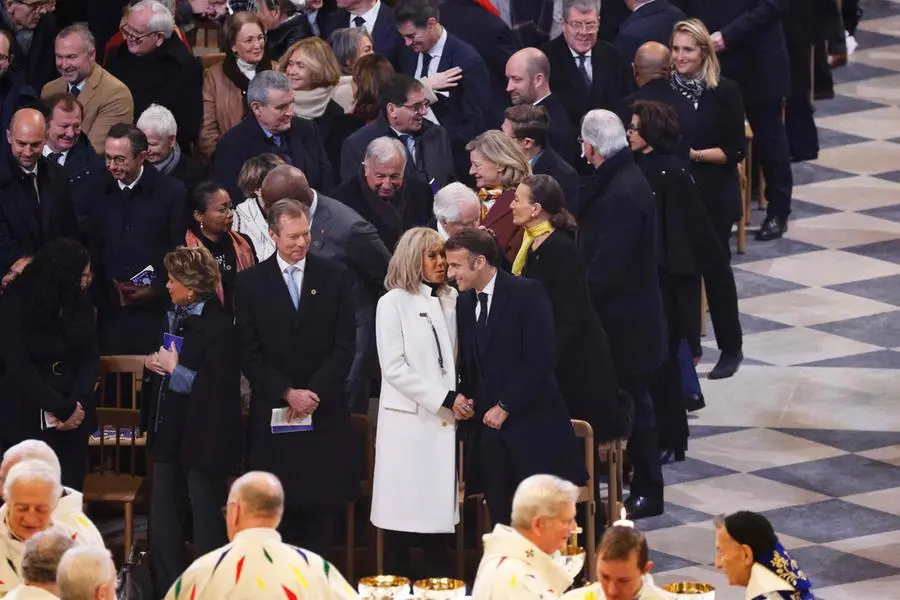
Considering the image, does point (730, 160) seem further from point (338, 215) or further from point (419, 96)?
point (338, 215)

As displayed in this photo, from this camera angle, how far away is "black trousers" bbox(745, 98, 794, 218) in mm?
14422

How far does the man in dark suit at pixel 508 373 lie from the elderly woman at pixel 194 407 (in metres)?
0.99

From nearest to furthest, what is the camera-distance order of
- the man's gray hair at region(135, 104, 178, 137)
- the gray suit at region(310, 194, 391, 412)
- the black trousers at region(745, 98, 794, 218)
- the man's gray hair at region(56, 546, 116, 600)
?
1. the man's gray hair at region(56, 546, 116, 600)
2. the gray suit at region(310, 194, 391, 412)
3. the man's gray hair at region(135, 104, 178, 137)
4. the black trousers at region(745, 98, 794, 218)

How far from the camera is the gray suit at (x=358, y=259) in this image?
34.4ft

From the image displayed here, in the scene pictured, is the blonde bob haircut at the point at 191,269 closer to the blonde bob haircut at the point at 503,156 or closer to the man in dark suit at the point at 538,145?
the blonde bob haircut at the point at 503,156

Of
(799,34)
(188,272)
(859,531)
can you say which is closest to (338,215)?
(188,272)

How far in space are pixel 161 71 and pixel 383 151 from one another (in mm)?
1967

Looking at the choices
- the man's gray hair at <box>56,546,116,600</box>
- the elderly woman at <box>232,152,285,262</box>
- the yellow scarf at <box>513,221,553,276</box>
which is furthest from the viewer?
the elderly woman at <box>232,152,285,262</box>

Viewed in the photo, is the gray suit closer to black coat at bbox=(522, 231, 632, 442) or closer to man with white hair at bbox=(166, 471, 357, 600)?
black coat at bbox=(522, 231, 632, 442)

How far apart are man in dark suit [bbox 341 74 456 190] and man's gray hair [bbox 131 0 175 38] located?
1.35 metres

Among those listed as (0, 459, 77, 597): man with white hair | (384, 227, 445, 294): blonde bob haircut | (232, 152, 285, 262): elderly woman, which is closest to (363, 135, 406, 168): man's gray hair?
(232, 152, 285, 262): elderly woman

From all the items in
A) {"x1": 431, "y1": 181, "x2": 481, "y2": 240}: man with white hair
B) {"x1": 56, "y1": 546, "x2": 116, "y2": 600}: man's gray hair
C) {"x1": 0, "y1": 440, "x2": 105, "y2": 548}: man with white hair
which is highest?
{"x1": 431, "y1": 181, "x2": 481, "y2": 240}: man with white hair

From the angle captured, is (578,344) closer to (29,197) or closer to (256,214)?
(256,214)

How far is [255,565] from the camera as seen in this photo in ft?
25.2
